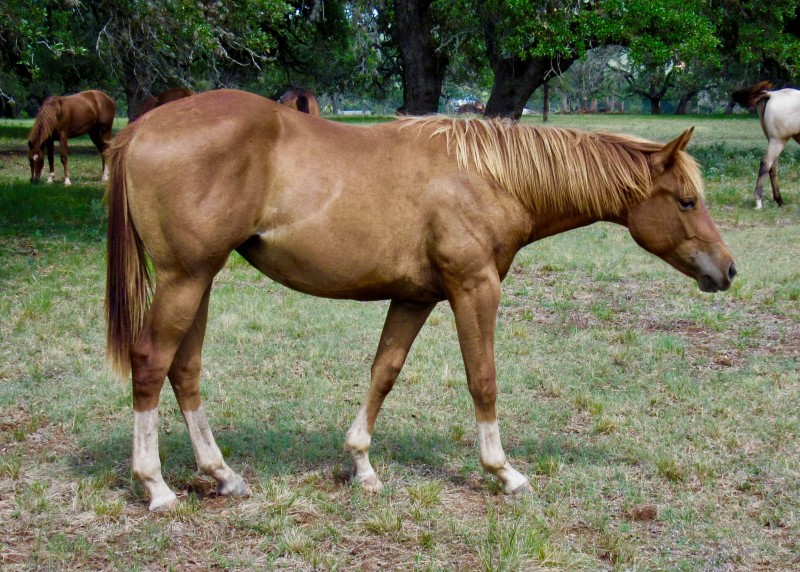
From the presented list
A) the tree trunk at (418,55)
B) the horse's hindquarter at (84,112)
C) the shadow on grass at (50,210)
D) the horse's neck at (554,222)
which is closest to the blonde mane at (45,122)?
the horse's hindquarter at (84,112)

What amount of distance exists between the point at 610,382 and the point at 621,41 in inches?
440

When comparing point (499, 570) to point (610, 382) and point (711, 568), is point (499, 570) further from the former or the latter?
point (610, 382)

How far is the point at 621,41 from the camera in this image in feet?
49.5

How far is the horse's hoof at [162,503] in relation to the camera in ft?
11.9

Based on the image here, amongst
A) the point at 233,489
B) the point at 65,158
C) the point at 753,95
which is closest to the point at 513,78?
the point at 753,95

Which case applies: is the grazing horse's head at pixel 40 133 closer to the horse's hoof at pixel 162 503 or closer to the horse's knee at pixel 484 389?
the horse's hoof at pixel 162 503

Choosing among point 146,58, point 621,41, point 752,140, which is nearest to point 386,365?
point 146,58

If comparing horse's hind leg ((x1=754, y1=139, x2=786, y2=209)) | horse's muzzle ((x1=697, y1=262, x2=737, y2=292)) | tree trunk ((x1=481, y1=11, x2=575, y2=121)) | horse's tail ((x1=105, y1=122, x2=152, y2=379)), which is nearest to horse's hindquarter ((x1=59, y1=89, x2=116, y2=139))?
tree trunk ((x1=481, y1=11, x2=575, y2=121))

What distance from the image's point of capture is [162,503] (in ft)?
11.9

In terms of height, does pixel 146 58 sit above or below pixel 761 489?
above

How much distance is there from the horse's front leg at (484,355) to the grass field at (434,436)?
153mm

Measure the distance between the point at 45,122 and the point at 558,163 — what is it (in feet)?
44.9

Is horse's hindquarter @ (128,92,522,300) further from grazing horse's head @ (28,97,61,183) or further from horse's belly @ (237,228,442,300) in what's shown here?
grazing horse's head @ (28,97,61,183)

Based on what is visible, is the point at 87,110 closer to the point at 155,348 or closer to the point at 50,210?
the point at 50,210
